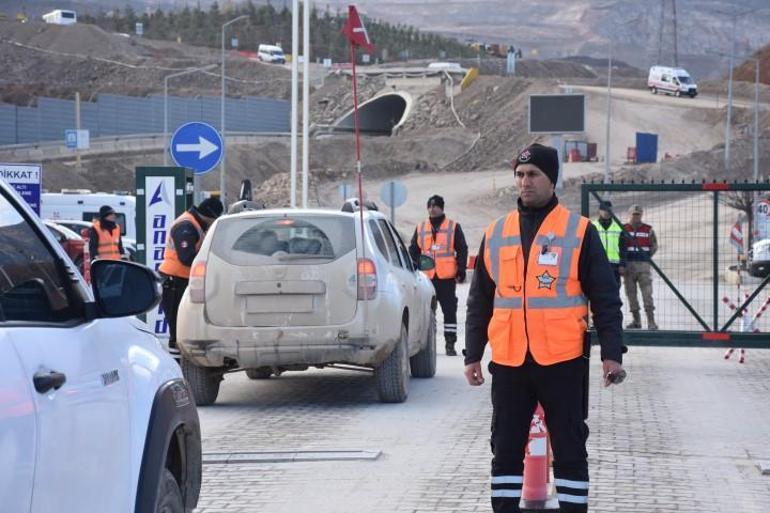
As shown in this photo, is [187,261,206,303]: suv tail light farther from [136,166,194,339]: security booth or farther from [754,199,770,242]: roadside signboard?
[754,199,770,242]: roadside signboard

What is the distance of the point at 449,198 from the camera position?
249ft

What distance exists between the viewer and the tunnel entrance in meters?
114

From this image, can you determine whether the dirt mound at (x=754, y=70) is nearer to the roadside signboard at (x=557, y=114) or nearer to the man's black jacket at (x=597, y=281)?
the roadside signboard at (x=557, y=114)

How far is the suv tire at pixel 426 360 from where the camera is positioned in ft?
50.6

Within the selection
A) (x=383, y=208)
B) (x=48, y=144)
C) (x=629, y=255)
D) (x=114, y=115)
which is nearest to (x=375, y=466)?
(x=629, y=255)

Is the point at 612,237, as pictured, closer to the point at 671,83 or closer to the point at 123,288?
the point at 123,288

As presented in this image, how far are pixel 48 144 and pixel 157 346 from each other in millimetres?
75929

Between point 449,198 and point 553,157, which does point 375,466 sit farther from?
point 449,198

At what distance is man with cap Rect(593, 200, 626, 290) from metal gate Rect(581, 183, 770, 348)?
153 mm

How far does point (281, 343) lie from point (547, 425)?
19.5ft

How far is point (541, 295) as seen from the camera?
22.6 feet

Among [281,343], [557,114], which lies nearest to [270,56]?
[557,114]

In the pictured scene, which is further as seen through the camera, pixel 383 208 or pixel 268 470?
pixel 383 208

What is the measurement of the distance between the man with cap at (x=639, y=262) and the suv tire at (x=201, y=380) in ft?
21.7
